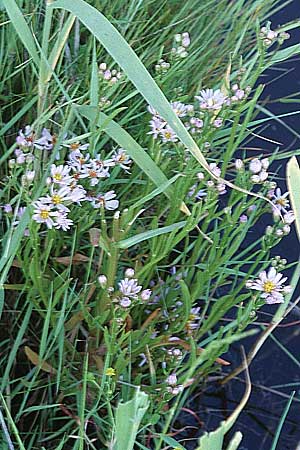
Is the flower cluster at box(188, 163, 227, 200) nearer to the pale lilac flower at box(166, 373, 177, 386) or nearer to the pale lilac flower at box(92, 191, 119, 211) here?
the pale lilac flower at box(92, 191, 119, 211)

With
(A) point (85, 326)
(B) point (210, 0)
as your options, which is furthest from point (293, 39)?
(A) point (85, 326)

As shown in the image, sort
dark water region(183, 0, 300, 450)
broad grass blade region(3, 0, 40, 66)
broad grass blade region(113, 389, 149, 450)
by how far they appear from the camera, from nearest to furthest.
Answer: broad grass blade region(113, 389, 149, 450) → broad grass blade region(3, 0, 40, 66) → dark water region(183, 0, 300, 450)

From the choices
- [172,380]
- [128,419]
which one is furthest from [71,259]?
[128,419]

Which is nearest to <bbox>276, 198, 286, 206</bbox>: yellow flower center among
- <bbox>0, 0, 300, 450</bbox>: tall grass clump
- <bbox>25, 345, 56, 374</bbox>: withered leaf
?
<bbox>0, 0, 300, 450</bbox>: tall grass clump

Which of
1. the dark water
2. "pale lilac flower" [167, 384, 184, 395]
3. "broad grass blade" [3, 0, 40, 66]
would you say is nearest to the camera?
"broad grass blade" [3, 0, 40, 66]

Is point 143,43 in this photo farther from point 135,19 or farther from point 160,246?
point 160,246

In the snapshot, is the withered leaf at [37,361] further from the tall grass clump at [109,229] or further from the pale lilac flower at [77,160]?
the pale lilac flower at [77,160]

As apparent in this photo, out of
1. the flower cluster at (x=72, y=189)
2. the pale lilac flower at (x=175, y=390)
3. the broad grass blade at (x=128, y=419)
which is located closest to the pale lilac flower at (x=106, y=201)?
the flower cluster at (x=72, y=189)

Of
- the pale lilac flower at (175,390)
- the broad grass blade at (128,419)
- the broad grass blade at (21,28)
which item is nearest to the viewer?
the broad grass blade at (128,419)

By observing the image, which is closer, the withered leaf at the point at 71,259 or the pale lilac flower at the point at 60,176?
the pale lilac flower at the point at 60,176
